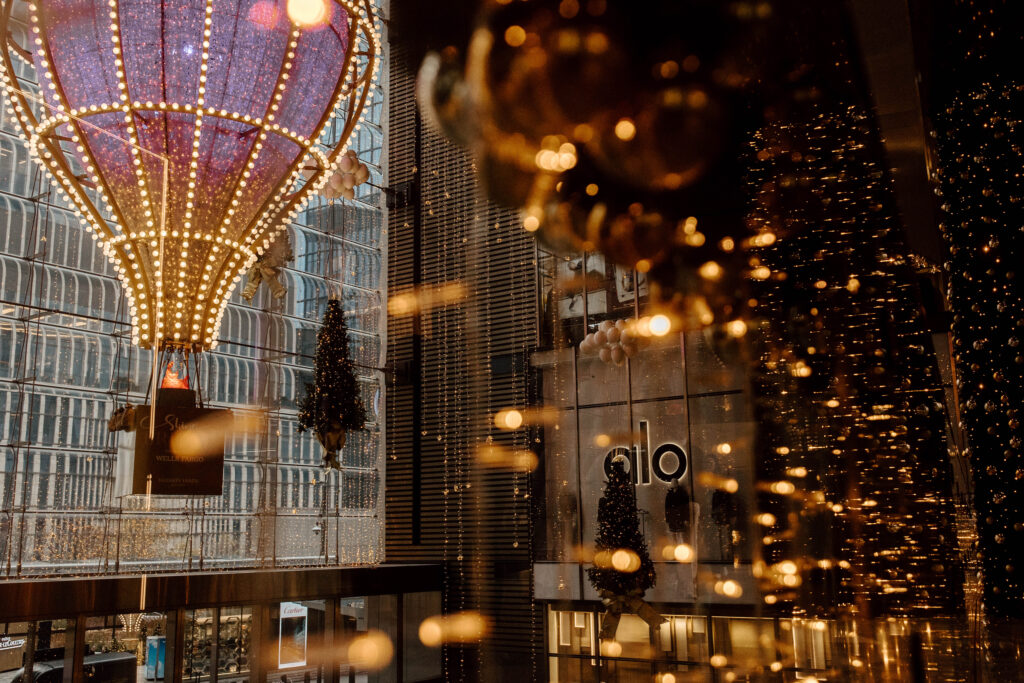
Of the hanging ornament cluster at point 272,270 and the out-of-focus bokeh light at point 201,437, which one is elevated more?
the hanging ornament cluster at point 272,270

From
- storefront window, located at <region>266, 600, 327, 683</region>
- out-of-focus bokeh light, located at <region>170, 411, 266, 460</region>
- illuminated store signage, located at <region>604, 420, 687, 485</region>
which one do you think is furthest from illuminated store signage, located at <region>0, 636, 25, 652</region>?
illuminated store signage, located at <region>604, 420, 687, 485</region>

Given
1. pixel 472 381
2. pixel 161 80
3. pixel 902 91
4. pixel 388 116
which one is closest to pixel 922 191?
pixel 902 91

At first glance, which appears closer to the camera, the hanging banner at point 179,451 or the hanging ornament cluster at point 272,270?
the hanging banner at point 179,451

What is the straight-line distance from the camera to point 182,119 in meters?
3.96

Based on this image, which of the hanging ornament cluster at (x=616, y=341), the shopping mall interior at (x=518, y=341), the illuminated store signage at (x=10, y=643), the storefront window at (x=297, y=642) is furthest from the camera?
the storefront window at (x=297, y=642)

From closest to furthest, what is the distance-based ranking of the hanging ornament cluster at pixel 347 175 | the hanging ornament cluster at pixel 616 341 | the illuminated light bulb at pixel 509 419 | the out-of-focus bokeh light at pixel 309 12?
the hanging ornament cluster at pixel 616 341
the out-of-focus bokeh light at pixel 309 12
the illuminated light bulb at pixel 509 419
the hanging ornament cluster at pixel 347 175

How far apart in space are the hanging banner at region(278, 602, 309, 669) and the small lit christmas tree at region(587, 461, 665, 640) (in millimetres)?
3004

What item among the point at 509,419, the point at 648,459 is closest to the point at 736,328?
Result: the point at 648,459

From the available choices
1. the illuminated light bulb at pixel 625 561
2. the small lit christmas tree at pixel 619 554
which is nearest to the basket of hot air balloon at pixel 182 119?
the small lit christmas tree at pixel 619 554

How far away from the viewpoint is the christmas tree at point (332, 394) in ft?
24.3

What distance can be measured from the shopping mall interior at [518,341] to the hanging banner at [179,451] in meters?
0.02

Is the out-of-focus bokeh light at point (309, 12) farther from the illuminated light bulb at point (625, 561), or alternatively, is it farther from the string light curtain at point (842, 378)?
the illuminated light bulb at point (625, 561)

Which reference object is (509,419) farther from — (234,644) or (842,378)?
Result: (842,378)

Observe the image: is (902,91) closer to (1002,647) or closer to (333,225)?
(1002,647)
